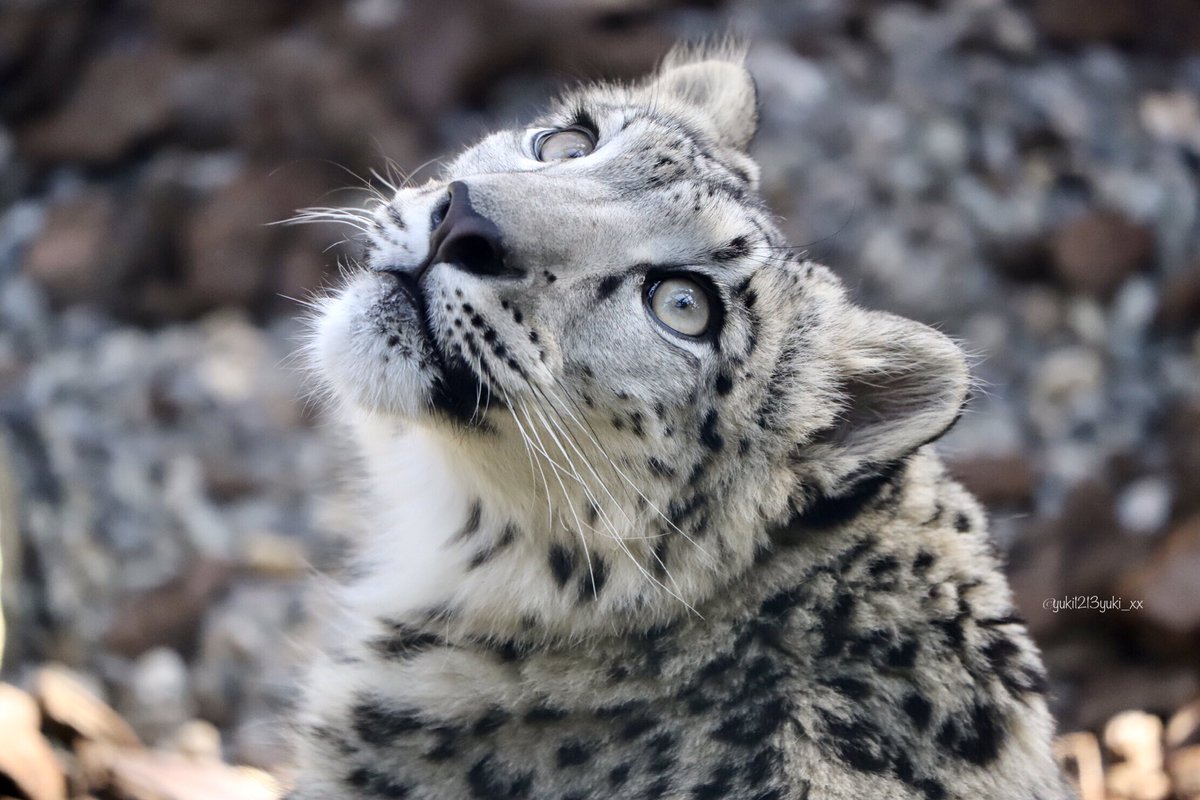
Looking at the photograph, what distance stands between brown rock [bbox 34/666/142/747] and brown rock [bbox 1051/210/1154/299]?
Answer: 221 inches

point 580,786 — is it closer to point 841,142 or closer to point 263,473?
point 263,473

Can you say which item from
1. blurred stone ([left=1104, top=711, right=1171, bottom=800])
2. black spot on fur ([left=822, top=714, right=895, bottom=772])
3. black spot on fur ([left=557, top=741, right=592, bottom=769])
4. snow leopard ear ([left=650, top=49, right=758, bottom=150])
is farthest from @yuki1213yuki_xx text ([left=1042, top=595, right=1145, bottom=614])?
black spot on fur ([left=557, top=741, right=592, bottom=769])

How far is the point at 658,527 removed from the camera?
2992 millimetres

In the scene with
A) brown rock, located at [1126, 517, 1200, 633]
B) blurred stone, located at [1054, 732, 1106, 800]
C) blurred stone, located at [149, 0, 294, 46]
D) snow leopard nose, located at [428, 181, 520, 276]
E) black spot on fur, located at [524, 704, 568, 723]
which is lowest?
blurred stone, located at [1054, 732, 1106, 800]

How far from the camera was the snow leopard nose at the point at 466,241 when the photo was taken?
8.97ft

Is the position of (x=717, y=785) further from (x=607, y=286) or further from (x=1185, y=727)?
(x=1185, y=727)

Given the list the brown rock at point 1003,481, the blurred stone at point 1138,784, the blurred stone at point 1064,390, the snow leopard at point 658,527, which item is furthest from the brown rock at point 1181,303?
the snow leopard at point 658,527

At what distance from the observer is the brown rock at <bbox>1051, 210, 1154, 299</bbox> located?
711 cm

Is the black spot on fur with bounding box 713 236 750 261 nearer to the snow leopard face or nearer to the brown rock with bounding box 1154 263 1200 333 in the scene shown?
the snow leopard face

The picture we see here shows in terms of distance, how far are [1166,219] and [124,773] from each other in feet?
21.0

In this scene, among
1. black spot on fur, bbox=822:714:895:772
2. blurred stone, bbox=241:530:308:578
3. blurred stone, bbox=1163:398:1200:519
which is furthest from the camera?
blurred stone, bbox=1163:398:1200:519

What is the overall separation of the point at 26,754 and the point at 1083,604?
4440mm

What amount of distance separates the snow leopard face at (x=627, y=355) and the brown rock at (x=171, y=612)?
9.18ft

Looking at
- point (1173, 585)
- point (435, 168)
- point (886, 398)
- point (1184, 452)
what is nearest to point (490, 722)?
point (886, 398)
